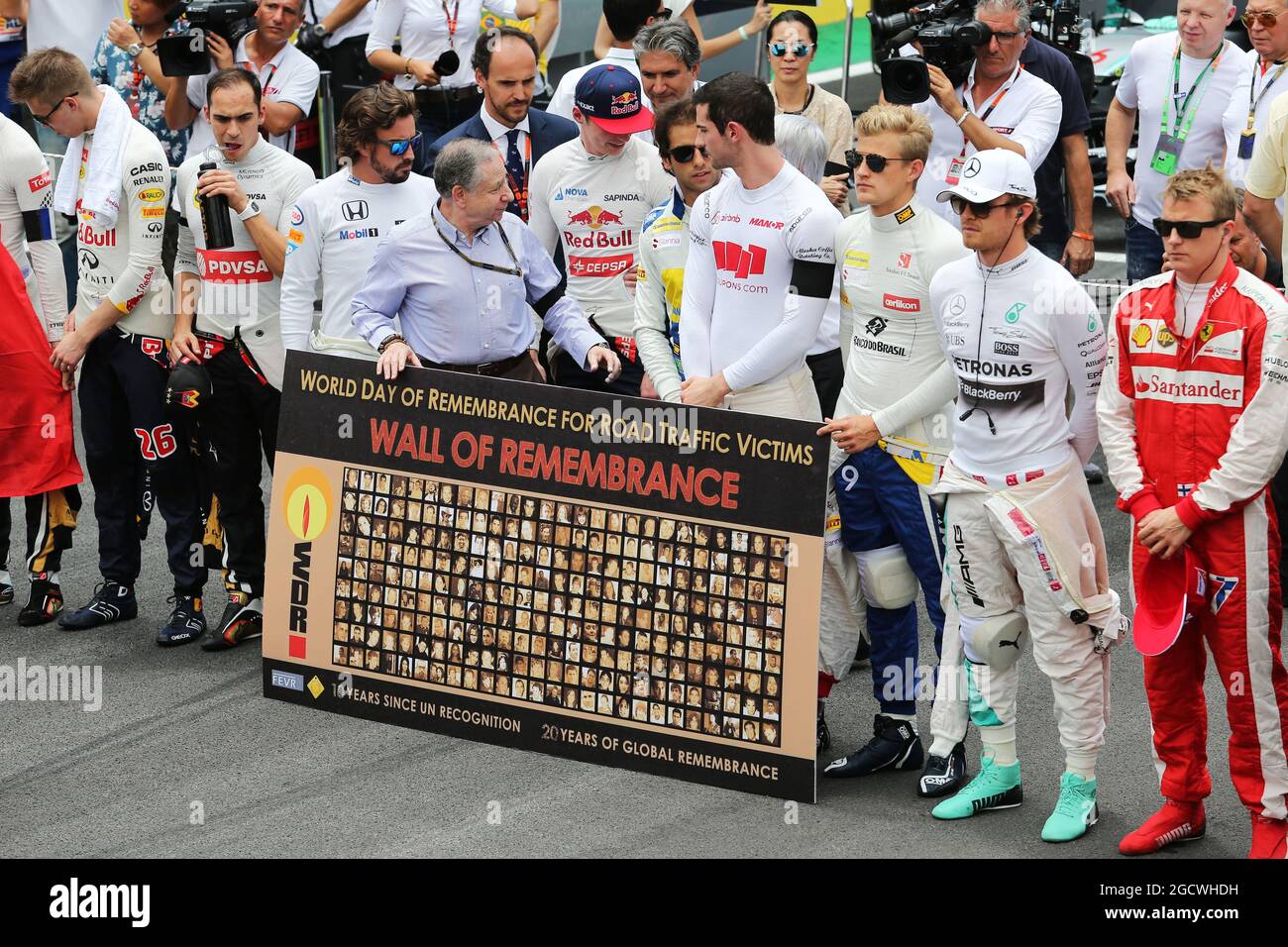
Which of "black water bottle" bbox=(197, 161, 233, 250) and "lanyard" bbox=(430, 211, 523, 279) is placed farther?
"black water bottle" bbox=(197, 161, 233, 250)

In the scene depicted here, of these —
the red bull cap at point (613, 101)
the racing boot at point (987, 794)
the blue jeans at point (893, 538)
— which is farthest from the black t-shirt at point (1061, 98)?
the racing boot at point (987, 794)

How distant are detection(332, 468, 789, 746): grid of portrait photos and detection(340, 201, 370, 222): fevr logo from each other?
1406mm

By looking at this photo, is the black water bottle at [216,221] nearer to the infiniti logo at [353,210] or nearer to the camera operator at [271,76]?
the infiniti logo at [353,210]

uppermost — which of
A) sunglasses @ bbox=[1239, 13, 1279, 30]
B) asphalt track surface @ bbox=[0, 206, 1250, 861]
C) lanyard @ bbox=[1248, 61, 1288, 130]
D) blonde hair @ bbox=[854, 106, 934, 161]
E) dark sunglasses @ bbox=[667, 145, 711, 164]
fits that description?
sunglasses @ bbox=[1239, 13, 1279, 30]

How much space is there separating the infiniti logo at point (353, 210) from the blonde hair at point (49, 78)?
1414mm

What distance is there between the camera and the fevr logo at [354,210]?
6.67 metres

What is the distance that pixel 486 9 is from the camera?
408 inches

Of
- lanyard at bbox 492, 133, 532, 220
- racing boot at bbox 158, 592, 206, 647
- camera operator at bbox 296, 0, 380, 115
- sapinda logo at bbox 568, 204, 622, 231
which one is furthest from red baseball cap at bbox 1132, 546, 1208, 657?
camera operator at bbox 296, 0, 380, 115

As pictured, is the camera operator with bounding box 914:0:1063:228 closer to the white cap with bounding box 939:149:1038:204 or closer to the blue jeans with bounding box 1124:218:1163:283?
the blue jeans with bounding box 1124:218:1163:283

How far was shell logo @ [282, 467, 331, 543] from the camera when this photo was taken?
18.9 ft

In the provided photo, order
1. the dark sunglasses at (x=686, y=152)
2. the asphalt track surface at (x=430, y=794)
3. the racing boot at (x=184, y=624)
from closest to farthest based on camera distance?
1. the asphalt track surface at (x=430, y=794)
2. the dark sunglasses at (x=686, y=152)
3. the racing boot at (x=184, y=624)
